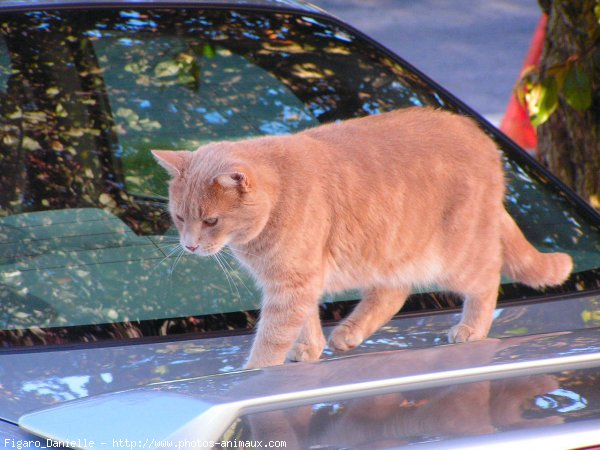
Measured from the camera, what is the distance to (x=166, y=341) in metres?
2.09

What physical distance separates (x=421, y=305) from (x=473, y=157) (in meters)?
0.44

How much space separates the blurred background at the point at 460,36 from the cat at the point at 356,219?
800cm

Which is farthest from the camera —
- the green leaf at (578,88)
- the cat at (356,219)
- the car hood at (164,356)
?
the green leaf at (578,88)

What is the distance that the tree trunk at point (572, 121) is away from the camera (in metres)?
3.93

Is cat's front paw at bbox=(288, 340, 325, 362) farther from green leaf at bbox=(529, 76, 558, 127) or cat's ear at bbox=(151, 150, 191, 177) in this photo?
green leaf at bbox=(529, 76, 558, 127)

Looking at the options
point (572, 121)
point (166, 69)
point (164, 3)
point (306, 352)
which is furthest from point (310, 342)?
point (572, 121)

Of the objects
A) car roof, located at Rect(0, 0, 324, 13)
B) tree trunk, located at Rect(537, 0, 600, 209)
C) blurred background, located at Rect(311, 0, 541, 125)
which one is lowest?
blurred background, located at Rect(311, 0, 541, 125)

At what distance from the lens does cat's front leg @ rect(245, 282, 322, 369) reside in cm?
222

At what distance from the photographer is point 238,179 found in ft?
7.45

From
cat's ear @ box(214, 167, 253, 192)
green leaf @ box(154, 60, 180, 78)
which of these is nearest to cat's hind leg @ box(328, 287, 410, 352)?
cat's ear @ box(214, 167, 253, 192)

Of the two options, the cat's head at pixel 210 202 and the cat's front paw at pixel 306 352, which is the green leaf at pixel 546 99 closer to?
the cat's head at pixel 210 202

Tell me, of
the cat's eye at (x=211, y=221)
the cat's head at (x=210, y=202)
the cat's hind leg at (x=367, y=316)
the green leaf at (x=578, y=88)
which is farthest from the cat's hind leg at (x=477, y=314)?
the green leaf at (x=578, y=88)

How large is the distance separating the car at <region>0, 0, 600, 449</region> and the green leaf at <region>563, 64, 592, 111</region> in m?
0.69

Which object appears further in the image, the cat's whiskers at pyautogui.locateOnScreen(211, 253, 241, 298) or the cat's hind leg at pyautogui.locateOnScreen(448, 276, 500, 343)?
the cat's whiskers at pyautogui.locateOnScreen(211, 253, 241, 298)
